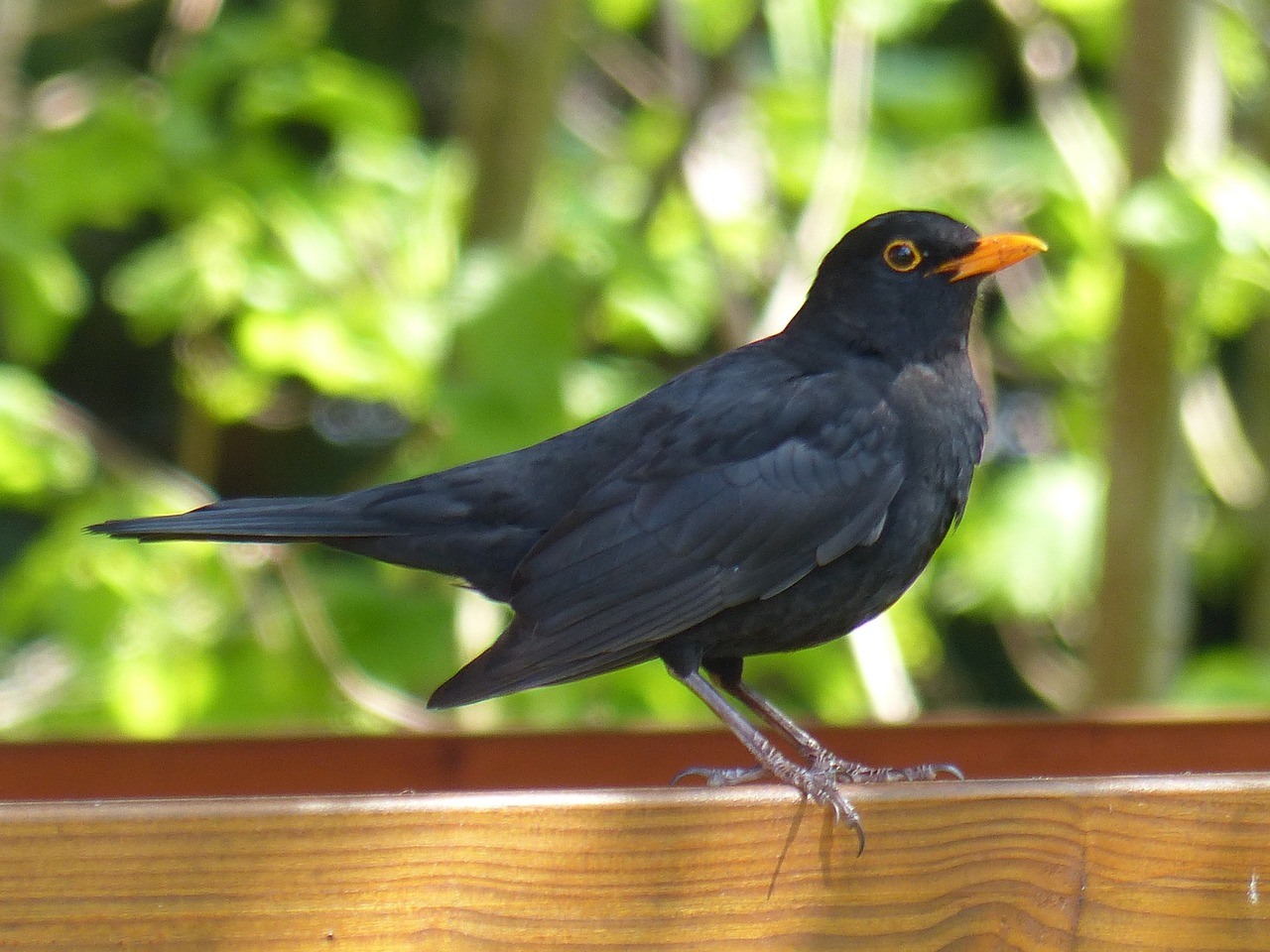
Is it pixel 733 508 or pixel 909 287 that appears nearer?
pixel 733 508

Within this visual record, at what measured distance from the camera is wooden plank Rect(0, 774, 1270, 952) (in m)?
1.52

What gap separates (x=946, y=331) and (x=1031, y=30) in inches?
99.1

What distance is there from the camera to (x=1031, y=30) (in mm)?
4992

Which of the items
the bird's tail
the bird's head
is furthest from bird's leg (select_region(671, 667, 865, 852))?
the bird's head

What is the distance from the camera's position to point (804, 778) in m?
2.06

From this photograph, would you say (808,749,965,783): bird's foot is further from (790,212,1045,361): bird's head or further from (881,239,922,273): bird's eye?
(881,239,922,273): bird's eye

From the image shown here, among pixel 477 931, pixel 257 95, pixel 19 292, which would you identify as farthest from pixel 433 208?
pixel 477 931

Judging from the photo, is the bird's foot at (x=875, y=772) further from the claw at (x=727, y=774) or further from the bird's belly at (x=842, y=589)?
the bird's belly at (x=842, y=589)

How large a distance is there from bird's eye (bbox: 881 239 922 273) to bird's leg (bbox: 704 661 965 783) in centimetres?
78

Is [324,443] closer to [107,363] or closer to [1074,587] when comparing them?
[107,363]

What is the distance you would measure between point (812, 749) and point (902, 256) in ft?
3.09

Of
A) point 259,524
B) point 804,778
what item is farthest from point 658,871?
point 259,524

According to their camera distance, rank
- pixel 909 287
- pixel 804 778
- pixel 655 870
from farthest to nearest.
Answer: pixel 909 287, pixel 804 778, pixel 655 870

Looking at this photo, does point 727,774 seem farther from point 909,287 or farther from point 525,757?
point 909,287
